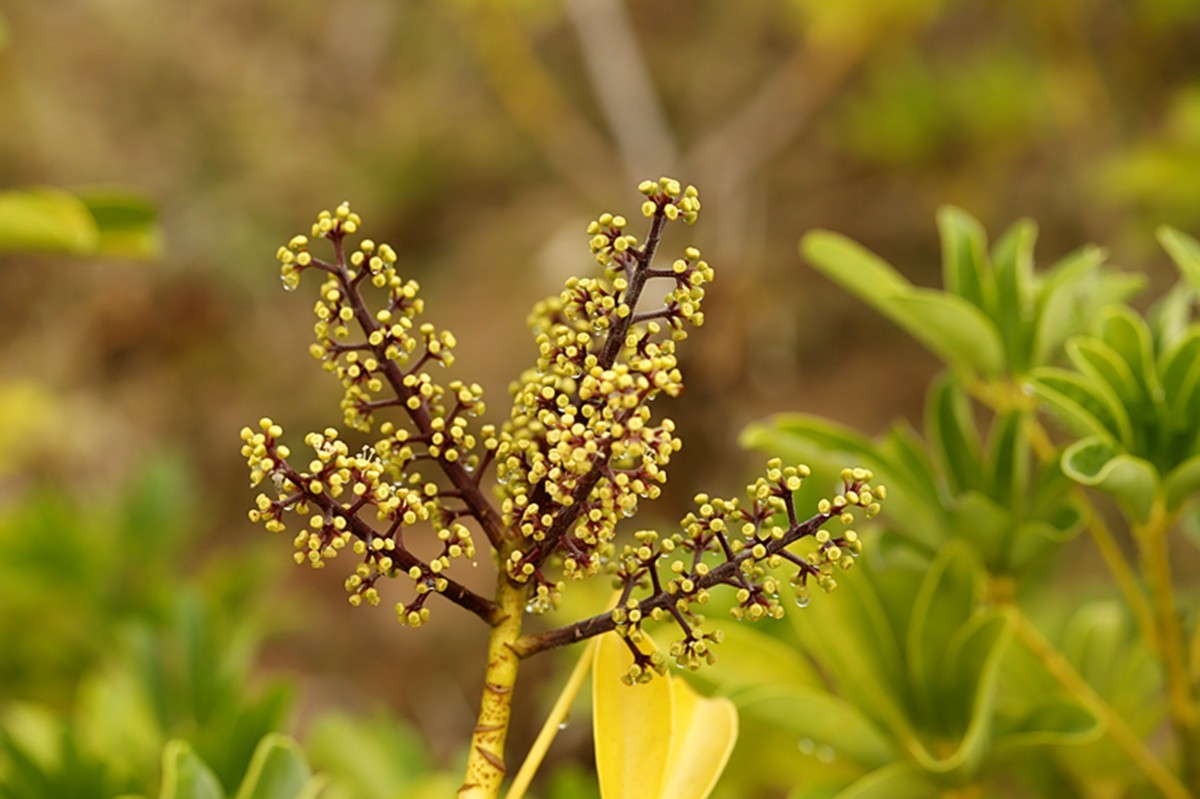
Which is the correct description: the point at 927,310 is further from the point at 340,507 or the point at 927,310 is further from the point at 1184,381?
the point at 340,507

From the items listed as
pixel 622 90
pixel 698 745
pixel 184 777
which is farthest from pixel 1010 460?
pixel 622 90

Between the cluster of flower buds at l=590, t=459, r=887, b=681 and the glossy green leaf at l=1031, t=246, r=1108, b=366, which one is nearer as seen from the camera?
the cluster of flower buds at l=590, t=459, r=887, b=681

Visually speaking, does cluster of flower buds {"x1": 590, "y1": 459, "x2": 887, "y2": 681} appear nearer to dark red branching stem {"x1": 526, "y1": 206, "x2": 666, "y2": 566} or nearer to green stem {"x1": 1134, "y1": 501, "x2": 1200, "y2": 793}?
dark red branching stem {"x1": 526, "y1": 206, "x2": 666, "y2": 566}

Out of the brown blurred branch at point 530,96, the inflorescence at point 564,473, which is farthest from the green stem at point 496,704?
the brown blurred branch at point 530,96

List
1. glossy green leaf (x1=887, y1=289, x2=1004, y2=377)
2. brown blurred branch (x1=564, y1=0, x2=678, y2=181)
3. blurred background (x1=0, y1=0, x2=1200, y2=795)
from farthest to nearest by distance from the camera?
brown blurred branch (x1=564, y1=0, x2=678, y2=181), blurred background (x1=0, y1=0, x2=1200, y2=795), glossy green leaf (x1=887, y1=289, x2=1004, y2=377)

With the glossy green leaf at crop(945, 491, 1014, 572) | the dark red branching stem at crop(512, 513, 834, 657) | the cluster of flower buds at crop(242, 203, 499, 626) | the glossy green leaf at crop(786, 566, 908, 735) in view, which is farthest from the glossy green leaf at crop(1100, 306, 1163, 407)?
the cluster of flower buds at crop(242, 203, 499, 626)

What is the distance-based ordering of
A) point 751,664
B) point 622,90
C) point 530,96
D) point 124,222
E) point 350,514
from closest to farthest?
point 350,514 < point 751,664 < point 124,222 < point 622,90 < point 530,96

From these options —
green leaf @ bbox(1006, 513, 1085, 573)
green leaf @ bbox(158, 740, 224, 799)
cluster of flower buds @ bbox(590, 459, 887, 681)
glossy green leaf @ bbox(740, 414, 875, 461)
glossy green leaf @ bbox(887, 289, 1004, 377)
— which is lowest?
green leaf @ bbox(158, 740, 224, 799)

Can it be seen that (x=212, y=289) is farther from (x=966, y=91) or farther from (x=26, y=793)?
(x=26, y=793)
